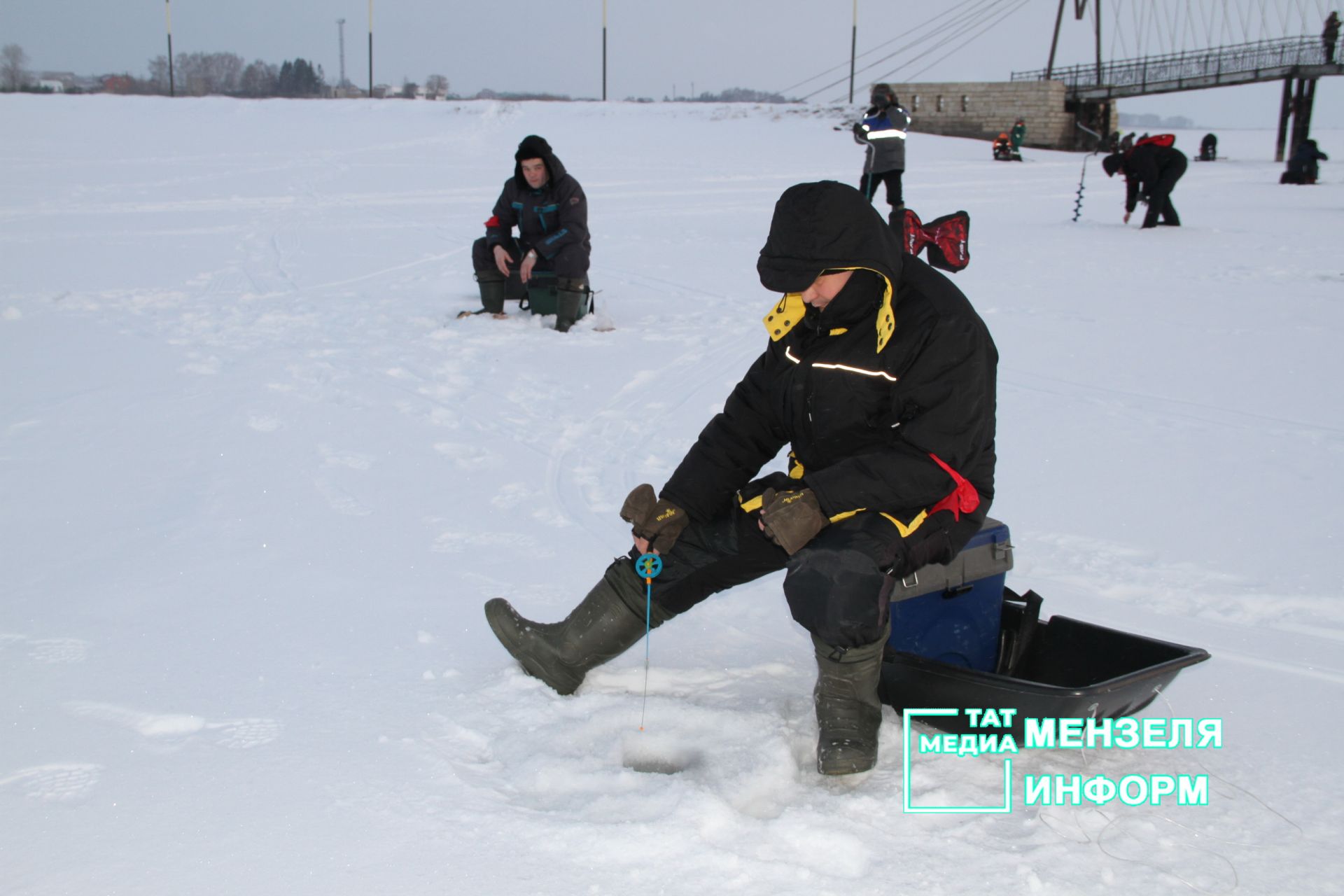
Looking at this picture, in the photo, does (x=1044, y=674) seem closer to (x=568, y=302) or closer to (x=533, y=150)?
(x=568, y=302)

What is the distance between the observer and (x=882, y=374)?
210 cm

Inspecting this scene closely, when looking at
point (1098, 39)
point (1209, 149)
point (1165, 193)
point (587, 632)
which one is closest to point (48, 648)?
point (587, 632)

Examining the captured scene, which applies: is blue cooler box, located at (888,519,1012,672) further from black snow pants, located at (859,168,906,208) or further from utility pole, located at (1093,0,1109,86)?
utility pole, located at (1093,0,1109,86)

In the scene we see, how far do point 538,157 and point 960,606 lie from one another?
4573mm

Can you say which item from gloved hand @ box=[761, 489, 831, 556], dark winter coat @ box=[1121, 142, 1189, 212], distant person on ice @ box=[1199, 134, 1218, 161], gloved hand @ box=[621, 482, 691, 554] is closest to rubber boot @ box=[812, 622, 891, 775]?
gloved hand @ box=[761, 489, 831, 556]

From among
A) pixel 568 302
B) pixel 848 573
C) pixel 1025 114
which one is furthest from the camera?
pixel 1025 114

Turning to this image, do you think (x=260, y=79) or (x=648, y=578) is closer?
(x=648, y=578)

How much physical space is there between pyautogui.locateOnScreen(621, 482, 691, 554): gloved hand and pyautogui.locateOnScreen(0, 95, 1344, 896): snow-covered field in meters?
0.42

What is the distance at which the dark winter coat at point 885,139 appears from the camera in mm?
10330

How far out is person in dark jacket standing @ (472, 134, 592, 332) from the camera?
6309mm

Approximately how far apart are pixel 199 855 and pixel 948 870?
4.40 ft

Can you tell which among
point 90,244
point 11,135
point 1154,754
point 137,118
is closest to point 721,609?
point 1154,754

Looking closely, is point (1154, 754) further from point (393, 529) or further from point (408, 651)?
point (393, 529)

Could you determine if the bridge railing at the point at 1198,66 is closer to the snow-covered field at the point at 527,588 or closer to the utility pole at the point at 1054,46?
the utility pole at the point at 1054,46
